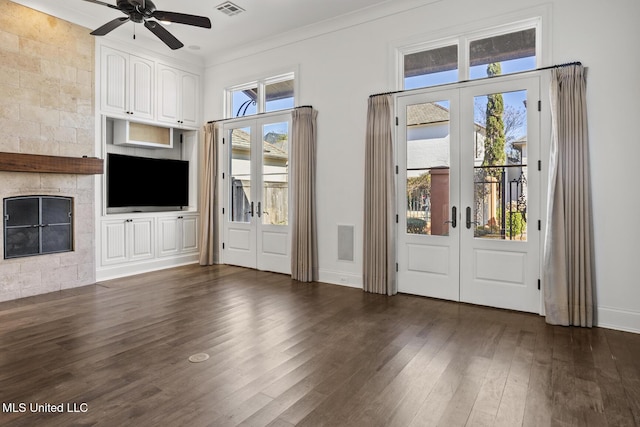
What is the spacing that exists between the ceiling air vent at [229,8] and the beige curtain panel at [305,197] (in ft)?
4.96

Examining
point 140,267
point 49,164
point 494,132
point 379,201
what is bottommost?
point 140,267

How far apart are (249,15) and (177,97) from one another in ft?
6.99

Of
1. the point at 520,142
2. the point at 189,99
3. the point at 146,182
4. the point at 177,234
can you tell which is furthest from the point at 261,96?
the point at 520,142

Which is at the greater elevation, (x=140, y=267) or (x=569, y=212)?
(x=569, y=212)

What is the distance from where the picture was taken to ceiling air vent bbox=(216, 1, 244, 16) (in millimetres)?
4941

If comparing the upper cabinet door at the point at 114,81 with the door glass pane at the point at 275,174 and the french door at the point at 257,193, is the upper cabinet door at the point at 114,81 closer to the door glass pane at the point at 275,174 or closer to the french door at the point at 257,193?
the french door at the point at 257,193

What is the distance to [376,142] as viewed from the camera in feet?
16.2

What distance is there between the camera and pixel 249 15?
525 cm

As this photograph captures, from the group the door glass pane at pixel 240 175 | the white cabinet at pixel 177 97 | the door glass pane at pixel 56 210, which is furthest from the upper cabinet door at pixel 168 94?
the door glass pane at pixel 56 210

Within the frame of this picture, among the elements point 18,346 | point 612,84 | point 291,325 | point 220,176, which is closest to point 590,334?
point 612,84

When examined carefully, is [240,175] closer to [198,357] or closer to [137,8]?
[137,8]

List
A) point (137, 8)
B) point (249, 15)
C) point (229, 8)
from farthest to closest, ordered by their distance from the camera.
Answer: point (249, 15) < point (229, 8) < point (137, 8)

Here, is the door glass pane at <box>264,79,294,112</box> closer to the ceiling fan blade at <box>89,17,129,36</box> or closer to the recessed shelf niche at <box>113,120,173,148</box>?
the recessed shelf niche at <box>113,120,173,148</box>

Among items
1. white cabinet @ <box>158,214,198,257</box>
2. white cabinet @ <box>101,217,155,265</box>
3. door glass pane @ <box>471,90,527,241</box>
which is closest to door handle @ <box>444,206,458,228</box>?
door glass pane @ <box>471,90,527,241</box>
